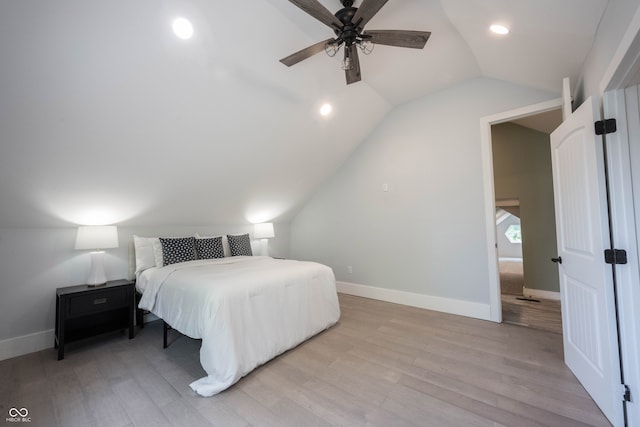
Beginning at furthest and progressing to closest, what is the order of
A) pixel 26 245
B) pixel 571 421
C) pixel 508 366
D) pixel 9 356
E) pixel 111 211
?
1. pixel 111 211
2. pixel 26 245
3. pixel 9 356
4. pixel 508 366
5. pixel 571 421

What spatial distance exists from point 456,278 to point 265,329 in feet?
7.88

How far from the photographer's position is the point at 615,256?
1.40m

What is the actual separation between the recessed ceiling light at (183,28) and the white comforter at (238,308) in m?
1.89

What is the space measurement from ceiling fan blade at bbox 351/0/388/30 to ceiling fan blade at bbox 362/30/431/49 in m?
0.10

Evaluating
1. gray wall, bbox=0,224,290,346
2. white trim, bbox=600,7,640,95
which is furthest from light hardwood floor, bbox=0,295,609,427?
white trim, bbox=600,7,640,95

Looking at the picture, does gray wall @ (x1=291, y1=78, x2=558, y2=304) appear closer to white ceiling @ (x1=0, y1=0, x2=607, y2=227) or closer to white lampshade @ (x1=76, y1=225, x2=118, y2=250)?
white ceiling @ (x1=0, y1=0, x2=607, y2=227)

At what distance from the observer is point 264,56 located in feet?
7.34

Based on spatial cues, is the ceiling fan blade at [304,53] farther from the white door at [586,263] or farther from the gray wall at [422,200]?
the gray wall at [422,200]

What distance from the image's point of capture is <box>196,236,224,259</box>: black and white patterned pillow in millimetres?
3371

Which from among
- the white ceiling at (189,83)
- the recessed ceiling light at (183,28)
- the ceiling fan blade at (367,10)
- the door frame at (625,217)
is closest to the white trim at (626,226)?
the door frame at (625,217)

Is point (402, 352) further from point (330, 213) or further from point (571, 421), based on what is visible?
point (330, 213)

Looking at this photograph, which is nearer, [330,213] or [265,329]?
[265,329]

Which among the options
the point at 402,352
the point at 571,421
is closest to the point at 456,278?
the point at 402,352

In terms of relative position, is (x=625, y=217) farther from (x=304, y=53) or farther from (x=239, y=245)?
(x=239, y=245)
